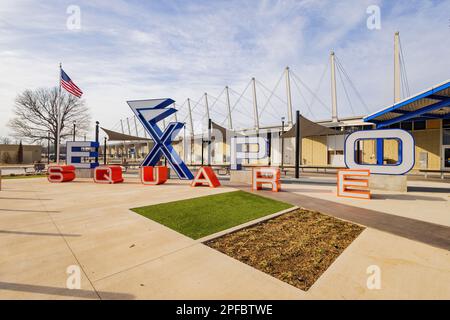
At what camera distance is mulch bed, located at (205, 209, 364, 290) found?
375 centimetres

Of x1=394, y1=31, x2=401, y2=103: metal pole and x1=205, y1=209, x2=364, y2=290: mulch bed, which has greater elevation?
x1=394, y1=31, x2=401, y2=103: metal pole

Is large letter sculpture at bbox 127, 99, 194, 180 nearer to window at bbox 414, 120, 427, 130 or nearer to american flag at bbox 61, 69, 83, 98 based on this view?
american flag at bbox 61, 69, 83, 98

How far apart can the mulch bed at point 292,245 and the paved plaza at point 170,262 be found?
0.71 ft

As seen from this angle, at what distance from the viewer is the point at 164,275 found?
3.55 metres

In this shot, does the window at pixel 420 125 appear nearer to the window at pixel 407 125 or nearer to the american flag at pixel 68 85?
the window at pixel 407 125

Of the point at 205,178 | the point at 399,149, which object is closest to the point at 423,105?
the point at 399,149

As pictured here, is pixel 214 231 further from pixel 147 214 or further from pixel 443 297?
pixel 443 297

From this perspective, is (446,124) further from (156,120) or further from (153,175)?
(153,175)

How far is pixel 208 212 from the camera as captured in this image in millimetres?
7414

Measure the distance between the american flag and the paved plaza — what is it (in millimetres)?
15623

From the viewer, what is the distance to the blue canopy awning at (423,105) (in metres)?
10.9

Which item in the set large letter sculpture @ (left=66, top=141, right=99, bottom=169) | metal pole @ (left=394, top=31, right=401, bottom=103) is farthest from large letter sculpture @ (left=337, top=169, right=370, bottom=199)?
metal pole @ (left=394, top=31, right=401, bottom=103)

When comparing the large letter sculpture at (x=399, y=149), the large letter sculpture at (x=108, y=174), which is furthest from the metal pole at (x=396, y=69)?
the large letter sculpture at (x=108, y=174)

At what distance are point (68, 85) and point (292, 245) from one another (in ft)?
72.5
